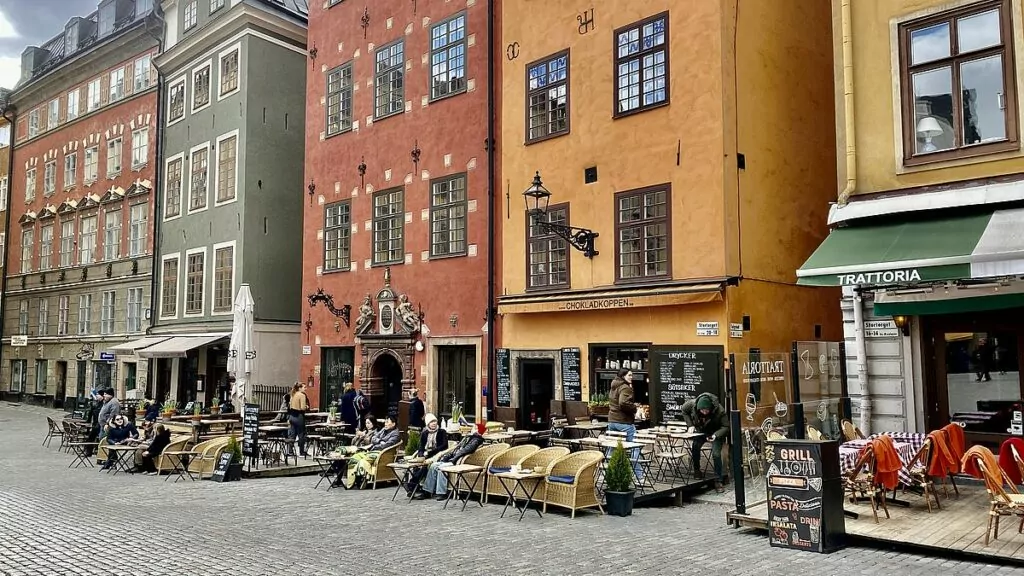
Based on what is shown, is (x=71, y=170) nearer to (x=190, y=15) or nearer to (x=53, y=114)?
(x=53, y=114)

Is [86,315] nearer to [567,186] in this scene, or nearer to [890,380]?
[567,186]

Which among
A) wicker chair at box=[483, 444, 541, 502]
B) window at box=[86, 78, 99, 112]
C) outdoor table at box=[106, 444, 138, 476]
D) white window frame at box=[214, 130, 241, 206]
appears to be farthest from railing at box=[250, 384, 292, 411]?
window at box=[86, 78, 99, 112]

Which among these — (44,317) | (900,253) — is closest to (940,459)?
(900,253)

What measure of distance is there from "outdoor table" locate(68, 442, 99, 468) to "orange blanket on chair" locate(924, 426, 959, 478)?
16.6 m

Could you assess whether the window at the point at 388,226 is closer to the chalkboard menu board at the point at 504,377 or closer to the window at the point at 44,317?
the chalkboard menu board at the point at 504,377

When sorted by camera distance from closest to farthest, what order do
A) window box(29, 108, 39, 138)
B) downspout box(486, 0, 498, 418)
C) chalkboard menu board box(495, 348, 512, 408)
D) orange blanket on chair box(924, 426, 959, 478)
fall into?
orange blanket on chair box(924, 426, 959, 478) < chalkboard menu board box(495, 348, 512, 408) < downspout box(486, 0, 498, 418) < window box(29, 108, 39, 138)

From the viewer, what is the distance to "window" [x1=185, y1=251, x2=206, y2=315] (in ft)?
93.9

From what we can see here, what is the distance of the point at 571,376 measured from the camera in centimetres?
1698

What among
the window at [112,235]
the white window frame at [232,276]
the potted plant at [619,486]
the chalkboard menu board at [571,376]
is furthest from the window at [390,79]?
the window at [112,235]

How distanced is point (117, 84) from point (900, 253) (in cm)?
3289

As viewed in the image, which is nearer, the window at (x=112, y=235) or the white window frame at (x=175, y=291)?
the white window frame at (x=175, y=291)

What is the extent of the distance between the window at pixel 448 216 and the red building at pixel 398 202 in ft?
0.13

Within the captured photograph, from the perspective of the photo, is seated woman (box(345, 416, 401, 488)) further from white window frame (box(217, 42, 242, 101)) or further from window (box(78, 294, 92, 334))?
window (box(78, 294, 92, 334))

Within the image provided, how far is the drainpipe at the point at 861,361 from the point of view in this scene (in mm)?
12719
